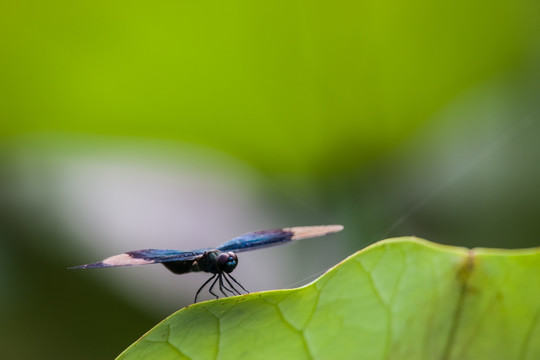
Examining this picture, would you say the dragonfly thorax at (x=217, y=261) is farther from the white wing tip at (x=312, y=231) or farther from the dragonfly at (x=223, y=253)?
the white wing tip at (x=312, y=231)

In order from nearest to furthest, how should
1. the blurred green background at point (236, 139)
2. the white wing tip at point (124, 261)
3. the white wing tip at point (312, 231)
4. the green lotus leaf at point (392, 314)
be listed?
the green lotus leaf at point (392, 314), the white wing tip at point (124, 261), the white wing tip at point (312, 231), the blurred green background at point (236, 139)

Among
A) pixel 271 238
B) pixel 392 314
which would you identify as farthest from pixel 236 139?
pixel 392 314

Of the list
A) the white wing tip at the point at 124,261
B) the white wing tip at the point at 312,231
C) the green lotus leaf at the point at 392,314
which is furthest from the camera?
the white wing tip at the point at 312,231

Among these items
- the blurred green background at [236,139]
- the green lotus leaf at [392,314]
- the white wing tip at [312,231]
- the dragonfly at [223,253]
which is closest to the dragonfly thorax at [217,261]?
the dragonfly at [223,253]

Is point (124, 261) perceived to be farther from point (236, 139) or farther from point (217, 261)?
point (236, 139)

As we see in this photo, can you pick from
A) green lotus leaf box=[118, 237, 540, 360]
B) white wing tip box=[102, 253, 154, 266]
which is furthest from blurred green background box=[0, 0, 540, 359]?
green lotus leaf box=[118, 237, 540, 360]

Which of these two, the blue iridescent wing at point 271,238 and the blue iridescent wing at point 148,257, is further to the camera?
the blue iridescent wing at point 271,238

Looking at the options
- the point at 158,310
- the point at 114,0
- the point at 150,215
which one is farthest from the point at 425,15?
the point at 158,310

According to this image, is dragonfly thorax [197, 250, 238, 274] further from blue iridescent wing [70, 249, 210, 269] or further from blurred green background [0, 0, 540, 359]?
blurred green background [0, 0, 540, 359]
